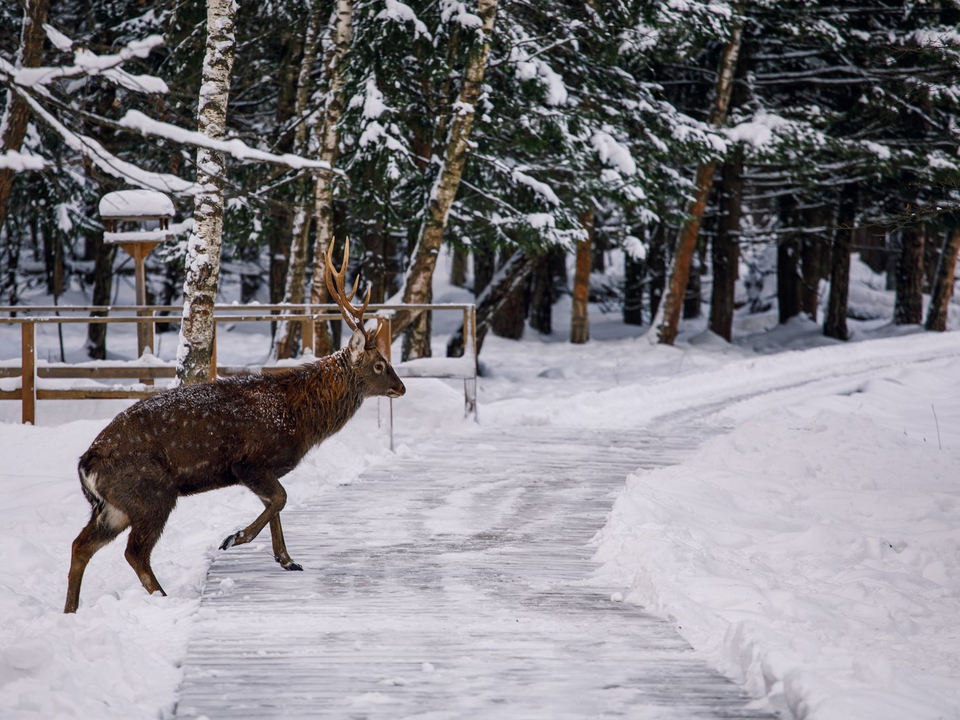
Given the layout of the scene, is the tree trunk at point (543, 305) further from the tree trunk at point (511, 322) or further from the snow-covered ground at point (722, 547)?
the snow-covered ground at point (722, 547)

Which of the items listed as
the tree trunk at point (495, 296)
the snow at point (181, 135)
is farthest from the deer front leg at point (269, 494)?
the tree trunk at point (495, 296)

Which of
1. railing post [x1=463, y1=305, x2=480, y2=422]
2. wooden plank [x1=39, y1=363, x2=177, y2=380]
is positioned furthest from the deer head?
railing post [x1=463, y1=305, x2=480, y2=422]

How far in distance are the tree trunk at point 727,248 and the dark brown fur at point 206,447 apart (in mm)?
19038

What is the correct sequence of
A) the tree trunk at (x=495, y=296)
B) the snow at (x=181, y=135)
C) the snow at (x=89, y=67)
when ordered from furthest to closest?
the tree trunk at (x=495, y=296) → the snow at (x=181, y=135) → the snow at (x=89, y=67)

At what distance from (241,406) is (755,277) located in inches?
1152

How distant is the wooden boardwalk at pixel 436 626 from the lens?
413 centimetres

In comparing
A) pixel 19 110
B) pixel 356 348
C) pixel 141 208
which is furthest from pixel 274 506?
pixel 141 208

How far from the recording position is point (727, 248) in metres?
25.1

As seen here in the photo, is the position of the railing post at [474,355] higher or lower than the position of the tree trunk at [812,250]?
lower

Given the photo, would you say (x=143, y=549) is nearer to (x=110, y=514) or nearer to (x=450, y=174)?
(x=110, y=514)

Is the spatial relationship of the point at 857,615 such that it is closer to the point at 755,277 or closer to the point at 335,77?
the point at 335,77

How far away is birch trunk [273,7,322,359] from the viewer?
52.7 ft

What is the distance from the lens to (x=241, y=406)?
6.22 m

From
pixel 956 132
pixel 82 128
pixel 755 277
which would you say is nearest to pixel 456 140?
pixel 82 128
